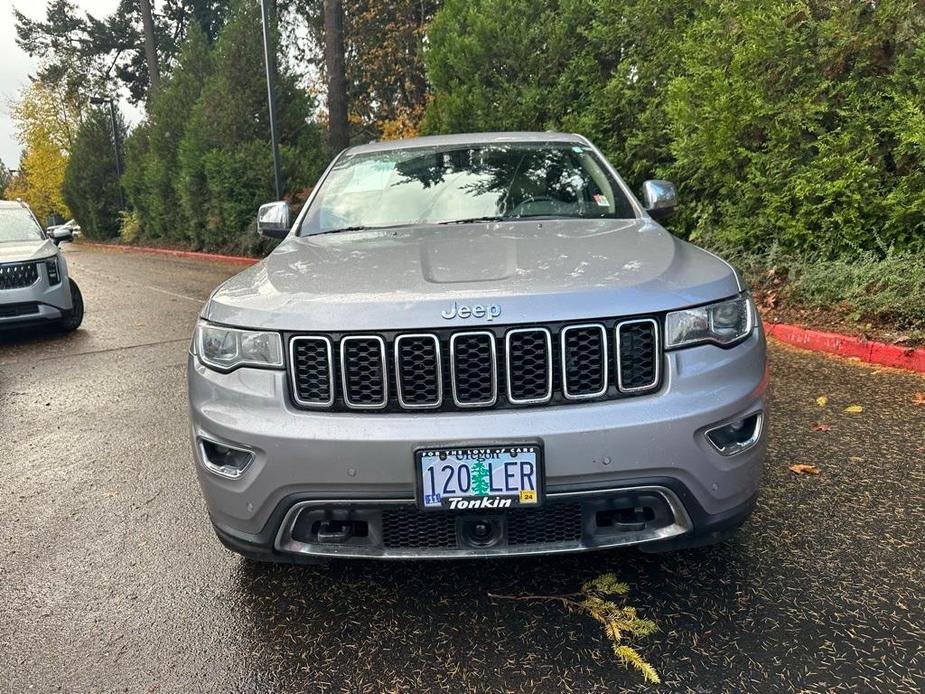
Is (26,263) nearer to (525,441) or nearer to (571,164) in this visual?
(571,164)

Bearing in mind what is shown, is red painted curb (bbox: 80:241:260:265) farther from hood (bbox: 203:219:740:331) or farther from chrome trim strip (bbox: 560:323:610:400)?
chrome trim strip (bbox: 560:323:610:400)

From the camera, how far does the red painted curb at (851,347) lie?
502 cm

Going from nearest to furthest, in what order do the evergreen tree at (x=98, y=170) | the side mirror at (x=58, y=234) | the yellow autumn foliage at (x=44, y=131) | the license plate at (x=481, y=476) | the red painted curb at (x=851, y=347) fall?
1. the license plate at (x=481, y=476)
2. the red painted curb at (x=851, y=347)
3. the side mirror at (x=58, y=234)
4. the evergreen tree at (x=98, y=170)
5. the yellow autumn foliage at (x=44, y=131)

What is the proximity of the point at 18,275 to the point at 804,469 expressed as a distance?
733cm

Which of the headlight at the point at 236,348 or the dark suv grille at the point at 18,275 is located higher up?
the headlight at the point at 236,348

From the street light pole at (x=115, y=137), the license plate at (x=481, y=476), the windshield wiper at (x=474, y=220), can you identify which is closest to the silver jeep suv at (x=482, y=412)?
the license plate at (x=481, y=476)

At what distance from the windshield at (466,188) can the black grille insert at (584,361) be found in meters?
1.33

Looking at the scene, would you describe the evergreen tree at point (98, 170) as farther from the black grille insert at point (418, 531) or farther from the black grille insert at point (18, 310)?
the black grille insert at point (418, 531)

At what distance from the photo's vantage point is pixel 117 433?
4.41 meters

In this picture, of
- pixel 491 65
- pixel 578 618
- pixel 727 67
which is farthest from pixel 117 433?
pixel 491 65

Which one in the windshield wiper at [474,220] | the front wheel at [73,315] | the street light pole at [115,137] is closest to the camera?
the windshield wiper at [474,220]

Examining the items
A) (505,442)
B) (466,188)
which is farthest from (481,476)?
(466,188)

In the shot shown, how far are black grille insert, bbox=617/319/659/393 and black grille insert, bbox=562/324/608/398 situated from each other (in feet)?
0.18

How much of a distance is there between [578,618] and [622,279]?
1062 millimetres
